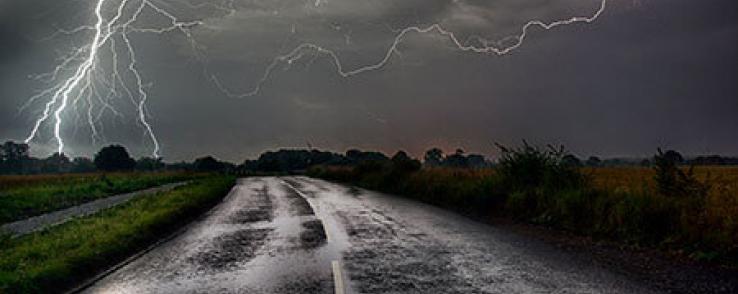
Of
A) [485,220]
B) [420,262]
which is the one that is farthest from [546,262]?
[485,220]

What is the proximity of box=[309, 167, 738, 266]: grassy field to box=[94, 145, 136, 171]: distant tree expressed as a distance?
98.7 meters

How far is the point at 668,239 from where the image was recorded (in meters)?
11.9

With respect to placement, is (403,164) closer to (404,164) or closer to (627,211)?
(404,164)

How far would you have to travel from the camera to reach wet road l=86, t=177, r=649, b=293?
8250 mm

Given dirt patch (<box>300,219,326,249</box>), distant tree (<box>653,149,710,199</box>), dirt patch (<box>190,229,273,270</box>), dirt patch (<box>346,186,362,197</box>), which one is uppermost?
distant tree (<box>653,149,710,199</box>)

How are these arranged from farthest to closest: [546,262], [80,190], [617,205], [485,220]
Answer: [80,190], [485,220], [617,205], [546,262]

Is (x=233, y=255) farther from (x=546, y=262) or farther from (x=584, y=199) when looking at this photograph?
(x=584, y=199)

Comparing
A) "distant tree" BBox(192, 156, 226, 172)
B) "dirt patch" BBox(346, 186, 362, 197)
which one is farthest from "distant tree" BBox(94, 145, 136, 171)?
"dirt patch" BBox(346, 186, 362, 197)

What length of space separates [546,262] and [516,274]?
134 cm

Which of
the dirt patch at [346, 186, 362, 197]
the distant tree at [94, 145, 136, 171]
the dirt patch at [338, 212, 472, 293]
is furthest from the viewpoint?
the distant tree at [94, 145, 136, 171]

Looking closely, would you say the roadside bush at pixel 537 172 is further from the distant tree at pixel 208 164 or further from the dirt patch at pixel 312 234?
the distant tree at pixel 208 164

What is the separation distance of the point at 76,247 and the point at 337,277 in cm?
627

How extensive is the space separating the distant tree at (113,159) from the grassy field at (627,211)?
98.7 metres

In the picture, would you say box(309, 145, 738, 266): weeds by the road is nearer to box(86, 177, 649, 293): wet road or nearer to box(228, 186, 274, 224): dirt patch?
box(86, 177, 649, 293): wet road
